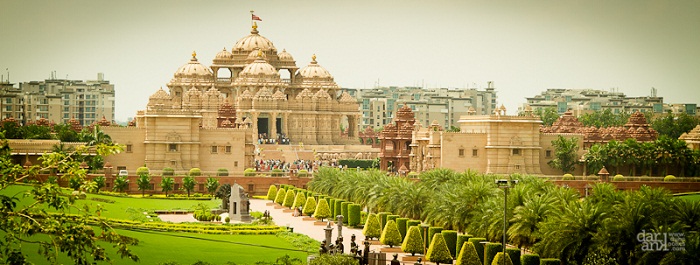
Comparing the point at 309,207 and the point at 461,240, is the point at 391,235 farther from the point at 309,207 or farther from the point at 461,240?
the point at 309,207

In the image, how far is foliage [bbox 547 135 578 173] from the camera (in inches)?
3258

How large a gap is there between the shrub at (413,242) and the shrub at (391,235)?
2004 mm

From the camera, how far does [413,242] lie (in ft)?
149

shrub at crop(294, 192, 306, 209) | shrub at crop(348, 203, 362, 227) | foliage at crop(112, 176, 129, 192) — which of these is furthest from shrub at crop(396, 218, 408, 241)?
foliage at crop(112, 176, 129, 192)

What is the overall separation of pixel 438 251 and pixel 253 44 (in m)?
79.5

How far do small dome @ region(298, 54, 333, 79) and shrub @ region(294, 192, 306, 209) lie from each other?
53.8m

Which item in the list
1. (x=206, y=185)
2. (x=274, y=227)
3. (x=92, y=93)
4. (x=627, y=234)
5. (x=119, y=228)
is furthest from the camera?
(x=92, y=93)

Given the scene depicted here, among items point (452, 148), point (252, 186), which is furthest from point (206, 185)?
point (452, 148)

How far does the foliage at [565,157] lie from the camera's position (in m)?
82.8

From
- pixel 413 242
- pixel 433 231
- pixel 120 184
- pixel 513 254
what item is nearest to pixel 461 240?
pixel 433 231

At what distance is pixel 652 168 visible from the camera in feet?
274

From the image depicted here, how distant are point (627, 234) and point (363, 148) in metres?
72.1

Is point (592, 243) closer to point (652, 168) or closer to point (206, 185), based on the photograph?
point (206, 185)

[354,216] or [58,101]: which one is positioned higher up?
[58,101]
